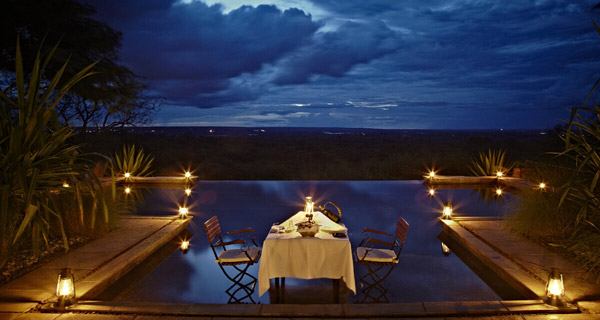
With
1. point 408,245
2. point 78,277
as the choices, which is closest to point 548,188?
point 408,245

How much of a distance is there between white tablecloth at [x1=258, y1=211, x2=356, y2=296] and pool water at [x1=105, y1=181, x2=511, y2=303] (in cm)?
27

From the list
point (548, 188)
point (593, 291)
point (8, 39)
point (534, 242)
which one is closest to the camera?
point (593, 291)

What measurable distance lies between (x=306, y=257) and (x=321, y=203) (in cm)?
442

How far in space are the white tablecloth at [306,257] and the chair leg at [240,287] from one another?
34cm

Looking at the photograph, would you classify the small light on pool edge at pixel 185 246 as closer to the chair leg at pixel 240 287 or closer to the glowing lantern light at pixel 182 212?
the glowing lantern light at pixel 182 212

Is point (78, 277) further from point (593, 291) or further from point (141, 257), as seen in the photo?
point (593, 291)

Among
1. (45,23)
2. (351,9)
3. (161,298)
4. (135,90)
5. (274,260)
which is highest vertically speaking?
(351,9)

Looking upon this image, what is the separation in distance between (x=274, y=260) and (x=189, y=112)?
2828 centimetres

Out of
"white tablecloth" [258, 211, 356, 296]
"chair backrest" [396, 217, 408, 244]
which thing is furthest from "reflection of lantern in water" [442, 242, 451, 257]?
"white tablecloth" [258, 211, 356, 296]

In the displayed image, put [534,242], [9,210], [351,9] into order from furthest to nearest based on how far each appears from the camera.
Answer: [351,9] → [534,242] → [9,210]

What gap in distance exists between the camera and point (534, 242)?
4938mm

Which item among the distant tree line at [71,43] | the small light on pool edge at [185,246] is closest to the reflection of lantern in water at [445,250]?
the small light on pool edge at [185,246]

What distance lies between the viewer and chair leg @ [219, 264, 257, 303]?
3624 mm

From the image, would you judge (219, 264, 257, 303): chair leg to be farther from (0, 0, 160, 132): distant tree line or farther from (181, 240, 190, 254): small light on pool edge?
(0, 0, 160, 132): distant tree line
